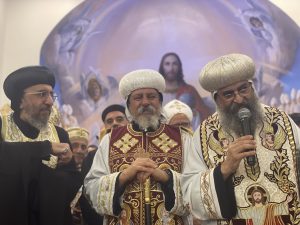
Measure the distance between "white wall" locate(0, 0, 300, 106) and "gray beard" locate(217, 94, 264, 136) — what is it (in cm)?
662

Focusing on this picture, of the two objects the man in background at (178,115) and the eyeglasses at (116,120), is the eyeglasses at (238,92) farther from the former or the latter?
the eyeglasses at (116,120)

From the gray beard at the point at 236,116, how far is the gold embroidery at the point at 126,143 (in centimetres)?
92

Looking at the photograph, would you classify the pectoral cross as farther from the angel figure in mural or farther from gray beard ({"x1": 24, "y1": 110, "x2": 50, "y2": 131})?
the angel figure in mural

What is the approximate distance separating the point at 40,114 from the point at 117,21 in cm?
636

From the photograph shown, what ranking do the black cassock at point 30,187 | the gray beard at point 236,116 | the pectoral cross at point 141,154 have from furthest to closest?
1. the pectoral cross at point 141,154
2. the black cassock at point 30,187
3. the gray beard at point 236,116

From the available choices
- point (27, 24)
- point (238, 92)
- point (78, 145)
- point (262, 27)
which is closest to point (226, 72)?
point (238, 92)

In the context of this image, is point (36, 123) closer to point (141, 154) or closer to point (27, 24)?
point (141, 154)

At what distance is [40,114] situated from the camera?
394 centimetres

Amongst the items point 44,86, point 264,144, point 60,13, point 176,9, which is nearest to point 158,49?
point 176,9

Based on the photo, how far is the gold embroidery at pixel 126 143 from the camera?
3.97 m

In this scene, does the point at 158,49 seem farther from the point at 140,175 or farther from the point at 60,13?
the point at 140,175

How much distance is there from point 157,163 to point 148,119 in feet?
1.32

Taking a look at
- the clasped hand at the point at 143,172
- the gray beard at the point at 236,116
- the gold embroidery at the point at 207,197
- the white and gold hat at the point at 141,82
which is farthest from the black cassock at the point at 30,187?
the gray beard at the point at 236,116

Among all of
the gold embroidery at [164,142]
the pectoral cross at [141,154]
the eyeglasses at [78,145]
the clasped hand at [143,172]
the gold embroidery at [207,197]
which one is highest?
the eyeglasses at [78,145]
